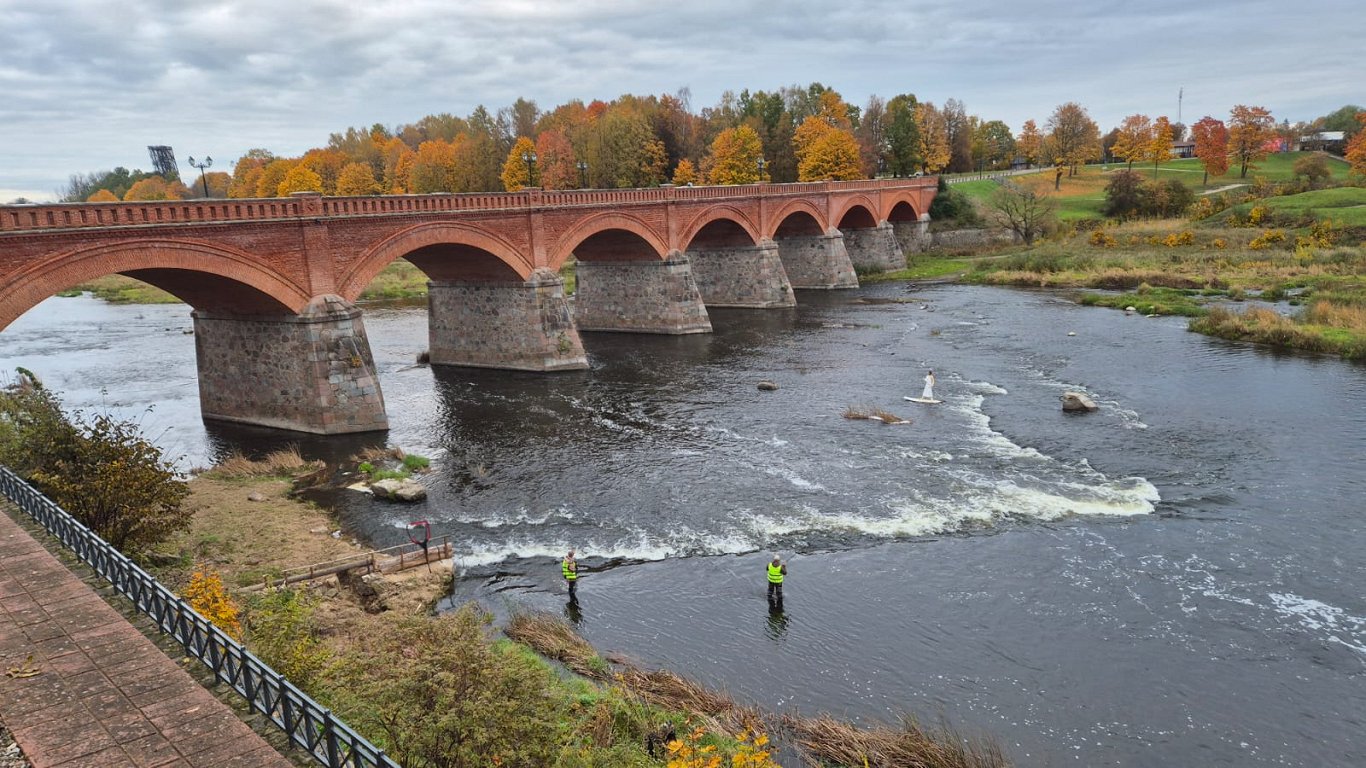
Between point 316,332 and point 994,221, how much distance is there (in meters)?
69.5

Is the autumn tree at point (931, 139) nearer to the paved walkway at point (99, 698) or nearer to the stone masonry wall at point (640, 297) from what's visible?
the stone masonry wall at point (640, 297)

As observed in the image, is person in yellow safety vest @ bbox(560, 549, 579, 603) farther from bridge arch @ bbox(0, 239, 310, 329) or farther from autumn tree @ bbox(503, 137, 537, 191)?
autumn tree @ bbox(503, 137, 537, 191)

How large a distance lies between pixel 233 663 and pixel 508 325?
32.2 meters

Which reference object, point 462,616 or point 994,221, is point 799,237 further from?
point 462,616

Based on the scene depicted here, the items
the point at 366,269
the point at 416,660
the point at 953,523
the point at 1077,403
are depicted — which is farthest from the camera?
the point at 366,269

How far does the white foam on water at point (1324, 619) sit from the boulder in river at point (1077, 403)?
44.0ft

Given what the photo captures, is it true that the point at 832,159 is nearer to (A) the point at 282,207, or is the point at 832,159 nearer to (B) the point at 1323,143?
(A) the point at 282,207

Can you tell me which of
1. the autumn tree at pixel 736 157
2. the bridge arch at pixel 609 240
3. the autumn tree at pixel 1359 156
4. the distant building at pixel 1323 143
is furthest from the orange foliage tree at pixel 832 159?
the distant building at pixel 1323 143

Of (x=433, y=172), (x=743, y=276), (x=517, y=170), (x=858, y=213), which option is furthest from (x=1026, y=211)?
(x=433, y=172)

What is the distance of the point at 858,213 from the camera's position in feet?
244

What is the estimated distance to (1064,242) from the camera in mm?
75188

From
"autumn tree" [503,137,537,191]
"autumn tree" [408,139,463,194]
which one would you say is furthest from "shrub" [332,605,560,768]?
"autumn tree" [408,139,463,194]

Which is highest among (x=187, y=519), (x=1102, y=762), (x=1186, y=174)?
(x=1186, y=174)

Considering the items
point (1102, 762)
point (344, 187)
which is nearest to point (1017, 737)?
point (1102, 762)
